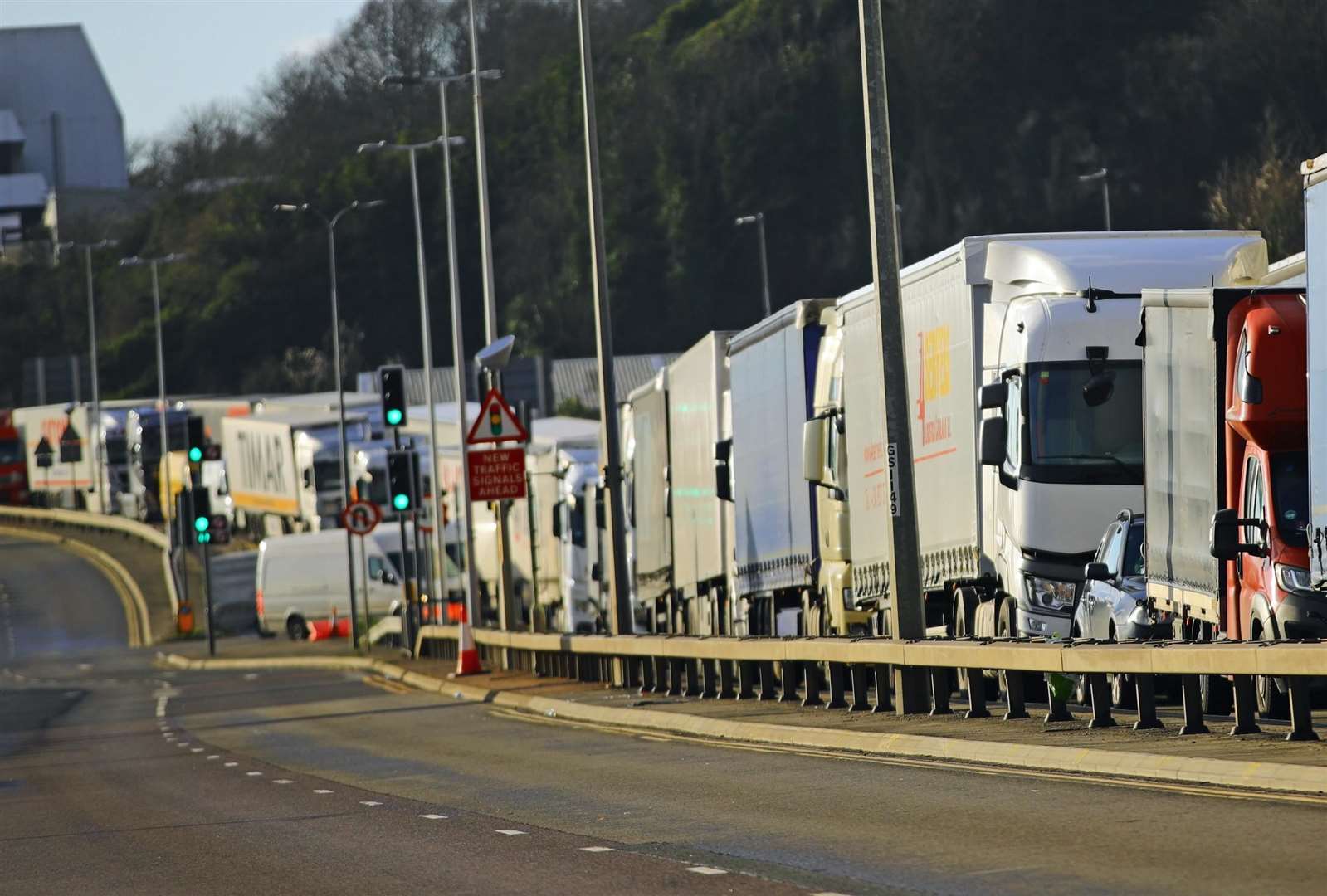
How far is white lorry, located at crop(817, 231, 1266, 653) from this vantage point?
20812 millimetres

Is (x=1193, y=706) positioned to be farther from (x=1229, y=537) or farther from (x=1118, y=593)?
(x=1118, y=593)

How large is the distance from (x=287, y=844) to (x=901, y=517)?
7.40 m

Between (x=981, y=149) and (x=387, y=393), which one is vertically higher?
(x=981, y=149)

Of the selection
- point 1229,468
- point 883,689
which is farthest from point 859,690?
point 1229,468

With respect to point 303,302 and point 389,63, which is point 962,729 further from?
point 389,63

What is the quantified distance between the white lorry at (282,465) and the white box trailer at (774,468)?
128ft

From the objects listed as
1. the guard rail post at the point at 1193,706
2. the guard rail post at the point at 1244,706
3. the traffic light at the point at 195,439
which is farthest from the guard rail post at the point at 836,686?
the traffic light at the point at 195,439

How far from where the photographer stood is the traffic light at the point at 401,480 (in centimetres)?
3938

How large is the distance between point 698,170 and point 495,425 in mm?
91060

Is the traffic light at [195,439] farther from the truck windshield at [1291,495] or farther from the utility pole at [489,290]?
the truck windshield at [1291,495]

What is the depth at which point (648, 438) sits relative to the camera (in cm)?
3703

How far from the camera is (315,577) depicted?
212 ft

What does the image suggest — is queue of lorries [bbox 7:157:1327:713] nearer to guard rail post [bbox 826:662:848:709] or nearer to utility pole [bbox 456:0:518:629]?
guard rail post [bbox 826:662:848:709]

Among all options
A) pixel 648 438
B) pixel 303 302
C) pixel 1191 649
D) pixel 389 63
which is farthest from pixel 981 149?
pixel 1191 649
